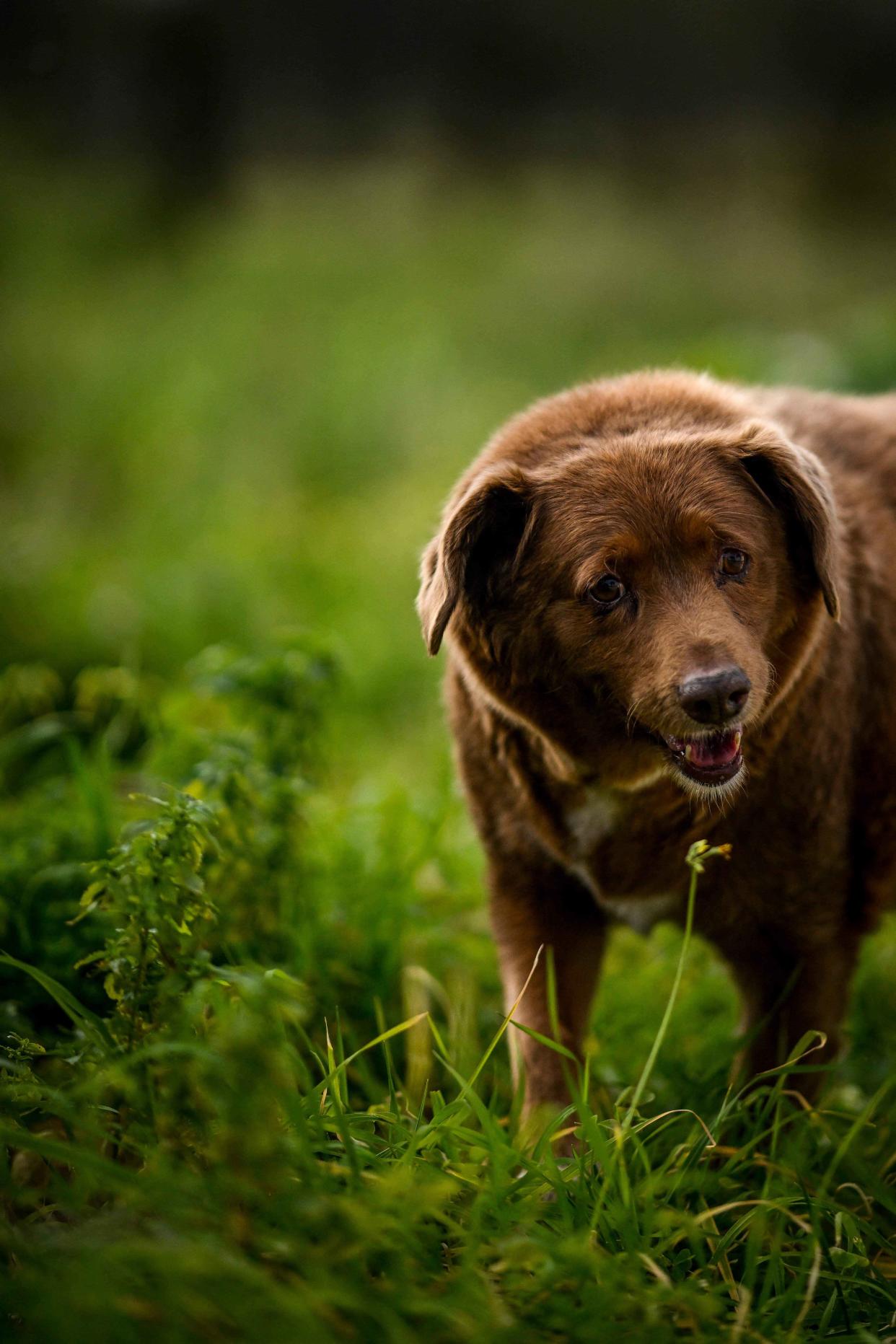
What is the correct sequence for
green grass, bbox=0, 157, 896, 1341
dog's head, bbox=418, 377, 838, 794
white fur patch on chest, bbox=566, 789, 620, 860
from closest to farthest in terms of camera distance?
green grass, bbox=0, 157, 896, 1341, dog's head, bbox=418, 377, 838, 794, white fur patch on chest, bbox=566, 789, 620, 860

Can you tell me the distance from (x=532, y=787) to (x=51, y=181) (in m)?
12.9

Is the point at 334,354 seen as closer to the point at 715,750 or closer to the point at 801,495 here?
the point at 801,495

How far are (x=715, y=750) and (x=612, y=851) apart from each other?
16.9 inches

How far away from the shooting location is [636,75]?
15406mm

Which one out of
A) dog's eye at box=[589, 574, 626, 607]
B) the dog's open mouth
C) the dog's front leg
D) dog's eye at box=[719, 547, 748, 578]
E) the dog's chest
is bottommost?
the dog's front leg

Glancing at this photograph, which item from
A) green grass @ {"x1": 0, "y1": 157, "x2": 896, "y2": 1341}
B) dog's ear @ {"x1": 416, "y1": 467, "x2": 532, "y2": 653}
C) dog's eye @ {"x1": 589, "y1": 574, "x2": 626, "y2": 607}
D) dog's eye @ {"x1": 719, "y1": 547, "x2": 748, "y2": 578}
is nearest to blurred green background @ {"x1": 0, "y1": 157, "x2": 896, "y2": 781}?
green grass @ {"x1": 0, "y1": 157, "x2": 896, "y2": 1341}

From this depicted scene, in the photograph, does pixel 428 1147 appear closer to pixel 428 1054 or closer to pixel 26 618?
pixel 428 1054

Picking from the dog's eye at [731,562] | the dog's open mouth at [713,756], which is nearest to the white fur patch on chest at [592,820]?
the dog's open mouth at [713,756]

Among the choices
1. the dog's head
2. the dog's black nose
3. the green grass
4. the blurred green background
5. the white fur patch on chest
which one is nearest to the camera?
the green grass

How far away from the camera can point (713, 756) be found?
104 inches

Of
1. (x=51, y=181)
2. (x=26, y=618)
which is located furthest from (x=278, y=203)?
(x=26, y=618)

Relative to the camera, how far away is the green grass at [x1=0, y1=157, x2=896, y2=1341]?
6.27 feet

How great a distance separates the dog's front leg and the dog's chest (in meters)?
0.10

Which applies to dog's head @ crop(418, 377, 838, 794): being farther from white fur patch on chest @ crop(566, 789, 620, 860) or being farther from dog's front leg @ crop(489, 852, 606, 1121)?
dog's front leg @ crop(489, 852, 606, 1121)
